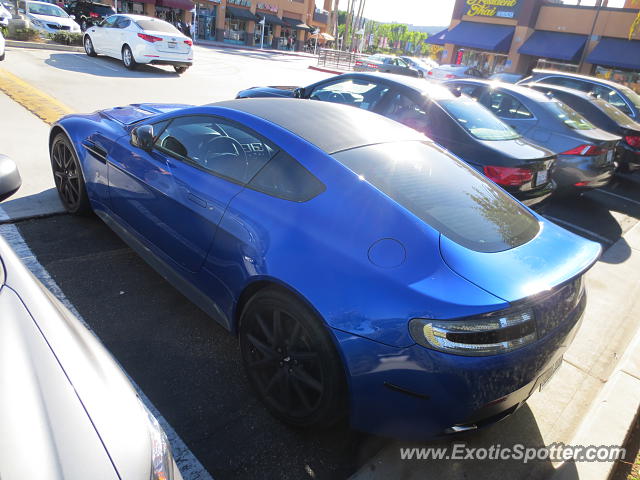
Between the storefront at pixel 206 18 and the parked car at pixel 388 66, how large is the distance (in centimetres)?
1725

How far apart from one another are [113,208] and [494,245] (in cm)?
287

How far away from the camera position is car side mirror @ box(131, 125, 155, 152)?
126 inches

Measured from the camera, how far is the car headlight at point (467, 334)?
1844 mm

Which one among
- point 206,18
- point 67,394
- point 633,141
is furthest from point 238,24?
point 67,394

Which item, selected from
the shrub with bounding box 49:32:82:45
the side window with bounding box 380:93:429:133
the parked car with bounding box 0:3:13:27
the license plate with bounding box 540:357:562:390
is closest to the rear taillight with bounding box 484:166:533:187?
the side window with bounding box 380:93:429:133

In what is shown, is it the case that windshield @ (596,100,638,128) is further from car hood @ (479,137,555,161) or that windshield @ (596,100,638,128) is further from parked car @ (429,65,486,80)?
parked car @ (429,65,486,80)

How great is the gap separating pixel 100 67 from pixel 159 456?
14673mm

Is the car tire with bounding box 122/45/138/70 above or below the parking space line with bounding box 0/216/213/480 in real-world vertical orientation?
above

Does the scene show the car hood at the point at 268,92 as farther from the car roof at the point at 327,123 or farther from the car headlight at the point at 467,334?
the car headlight at the point at 467,334

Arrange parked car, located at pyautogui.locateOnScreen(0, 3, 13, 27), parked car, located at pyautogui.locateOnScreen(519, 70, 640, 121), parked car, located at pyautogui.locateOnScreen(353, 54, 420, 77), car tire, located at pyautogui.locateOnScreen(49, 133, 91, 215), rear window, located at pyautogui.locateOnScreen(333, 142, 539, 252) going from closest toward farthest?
rear window, located at pyautogui.locateOnScreen(333, 142, 539, 252) → car tire, located at pyautogui.locateOnScreen(49, 133, 91, 215) → parked car, located at pyautogui.locateOnScreen(519, 70, 640, 121) → parked car, located at pyautogui.locateOnScreen(0, 3, 13, 27) → parked car, located at pyautogui.locateOnScreen(353, 54, 420, 77)

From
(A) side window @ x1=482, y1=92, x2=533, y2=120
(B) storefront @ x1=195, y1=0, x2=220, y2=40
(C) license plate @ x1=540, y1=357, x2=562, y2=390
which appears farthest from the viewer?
(B) storefront @ x1=195, y1=0, x2=220, y2=40

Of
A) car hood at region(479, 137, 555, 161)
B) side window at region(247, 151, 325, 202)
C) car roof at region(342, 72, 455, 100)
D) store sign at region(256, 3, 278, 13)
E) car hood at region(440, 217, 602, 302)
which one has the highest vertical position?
store sign at region(256, 3, 278, 13)

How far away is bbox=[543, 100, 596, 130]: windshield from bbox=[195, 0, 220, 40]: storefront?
41009mm

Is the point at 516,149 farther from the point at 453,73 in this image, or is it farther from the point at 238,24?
the point at 238,24
